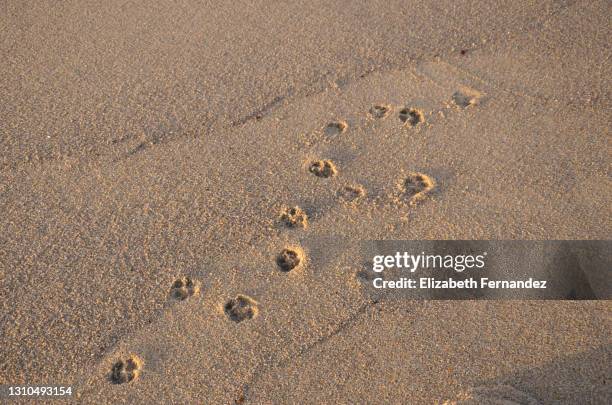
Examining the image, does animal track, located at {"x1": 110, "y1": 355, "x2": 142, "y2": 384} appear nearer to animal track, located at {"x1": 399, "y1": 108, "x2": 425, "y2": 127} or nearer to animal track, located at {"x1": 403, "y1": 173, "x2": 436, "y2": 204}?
animal track, located at {"x1": 403, "y1": 173, "x2": 436, "y2": 204}

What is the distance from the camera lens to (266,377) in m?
1.92

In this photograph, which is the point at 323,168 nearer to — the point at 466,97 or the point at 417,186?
the point at 417,186

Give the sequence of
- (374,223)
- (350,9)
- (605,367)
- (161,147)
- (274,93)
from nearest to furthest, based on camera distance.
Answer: (605,367) < (374,223) < (161,147) < (274,93) < (350,9)

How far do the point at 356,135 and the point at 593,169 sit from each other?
938 mm

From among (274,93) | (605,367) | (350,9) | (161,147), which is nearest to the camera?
(605,367)

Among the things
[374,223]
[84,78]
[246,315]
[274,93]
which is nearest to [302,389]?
[246,315]

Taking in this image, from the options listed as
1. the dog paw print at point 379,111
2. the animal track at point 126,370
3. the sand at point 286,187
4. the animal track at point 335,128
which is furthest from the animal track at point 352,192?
the animal track at point 126,370

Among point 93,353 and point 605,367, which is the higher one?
point 93,353

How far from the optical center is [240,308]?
206 cm

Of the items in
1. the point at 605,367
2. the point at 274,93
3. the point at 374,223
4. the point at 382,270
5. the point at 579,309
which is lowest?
the point at 605,367

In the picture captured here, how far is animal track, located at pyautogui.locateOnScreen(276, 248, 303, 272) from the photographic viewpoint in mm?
2158

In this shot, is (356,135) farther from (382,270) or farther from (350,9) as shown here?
(350,9)

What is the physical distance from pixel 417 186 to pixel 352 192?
255 mm

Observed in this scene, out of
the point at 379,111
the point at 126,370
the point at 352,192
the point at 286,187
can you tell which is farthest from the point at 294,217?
the point at 126,370
